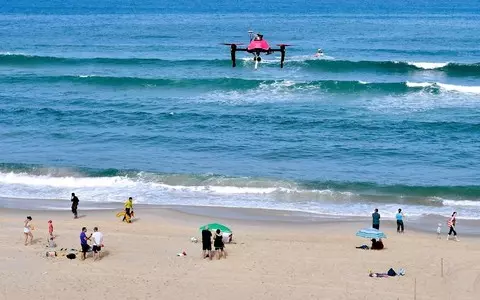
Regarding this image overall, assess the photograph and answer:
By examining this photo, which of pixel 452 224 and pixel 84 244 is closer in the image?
pixel 84 244

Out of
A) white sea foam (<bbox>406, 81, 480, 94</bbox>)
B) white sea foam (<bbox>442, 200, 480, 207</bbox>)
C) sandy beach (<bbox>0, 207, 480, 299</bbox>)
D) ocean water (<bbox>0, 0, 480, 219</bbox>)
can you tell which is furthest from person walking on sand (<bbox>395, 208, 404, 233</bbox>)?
white sea foam (<bbox>406, 81, 480, 94</bbox>)

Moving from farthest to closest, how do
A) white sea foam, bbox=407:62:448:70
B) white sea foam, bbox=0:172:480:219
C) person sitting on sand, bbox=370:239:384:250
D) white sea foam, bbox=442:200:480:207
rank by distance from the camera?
1. white sea foam, bbox=407:62:448:70
2. white sea foam, bbox=442:200:480:207
3. white sea foam, bbox=0:172:480:219
4. person sitting on sand, bbox=370:239:384:250

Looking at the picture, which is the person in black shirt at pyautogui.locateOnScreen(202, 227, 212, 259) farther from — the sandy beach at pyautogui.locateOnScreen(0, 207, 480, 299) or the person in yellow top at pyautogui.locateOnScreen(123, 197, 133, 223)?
the person in yellow top at pyautogui.locateOnScreen(123, 197, 133, 223)

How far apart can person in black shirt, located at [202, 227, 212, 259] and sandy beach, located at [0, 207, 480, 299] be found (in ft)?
1.13

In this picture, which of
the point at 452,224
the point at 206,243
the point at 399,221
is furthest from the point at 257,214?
the point at 452,224

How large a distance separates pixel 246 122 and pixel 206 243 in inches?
767

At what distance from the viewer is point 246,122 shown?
42031 mm

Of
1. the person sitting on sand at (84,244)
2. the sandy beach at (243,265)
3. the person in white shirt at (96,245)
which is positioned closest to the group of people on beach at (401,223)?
the sandy beach at (243,265)

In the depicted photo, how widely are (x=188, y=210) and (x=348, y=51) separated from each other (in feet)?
130

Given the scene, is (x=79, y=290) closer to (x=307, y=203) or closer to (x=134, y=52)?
(x=307, y=203)

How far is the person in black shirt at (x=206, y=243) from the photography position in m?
22.8

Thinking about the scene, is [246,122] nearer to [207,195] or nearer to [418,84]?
[207,195]

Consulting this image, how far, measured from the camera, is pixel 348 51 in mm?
66062

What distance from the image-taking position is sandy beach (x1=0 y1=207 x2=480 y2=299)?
20.6m
